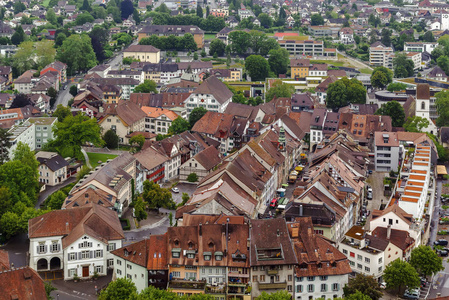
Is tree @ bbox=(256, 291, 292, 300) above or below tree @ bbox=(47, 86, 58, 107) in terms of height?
above

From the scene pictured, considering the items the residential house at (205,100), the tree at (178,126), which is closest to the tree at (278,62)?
the residential house at (205,100)

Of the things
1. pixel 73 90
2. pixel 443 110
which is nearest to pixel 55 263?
→ pixel 73 90

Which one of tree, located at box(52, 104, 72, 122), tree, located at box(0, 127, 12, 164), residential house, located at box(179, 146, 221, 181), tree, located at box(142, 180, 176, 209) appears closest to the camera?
tree, located at box(142, 180, 176, 209)

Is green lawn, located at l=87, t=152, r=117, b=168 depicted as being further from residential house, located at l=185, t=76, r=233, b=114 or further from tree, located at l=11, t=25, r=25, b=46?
tree, located at l=11, t=25, r=25, b=46

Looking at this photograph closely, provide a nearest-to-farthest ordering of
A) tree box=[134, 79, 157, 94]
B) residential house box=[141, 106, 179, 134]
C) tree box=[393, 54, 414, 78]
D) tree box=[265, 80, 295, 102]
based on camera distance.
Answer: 1. residential house box=[141, 106, 179, 134]
2. tree box=[265, 80, 295, 102]
3. tree box=[134, 79, 157, 94]
4. tree box=[393, 54, 414, 78]

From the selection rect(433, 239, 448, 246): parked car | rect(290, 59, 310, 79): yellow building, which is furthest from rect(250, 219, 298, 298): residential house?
rect(290, 59, 310, 79): yellow building

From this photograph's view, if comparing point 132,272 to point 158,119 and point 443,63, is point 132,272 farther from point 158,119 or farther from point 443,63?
point 443,63

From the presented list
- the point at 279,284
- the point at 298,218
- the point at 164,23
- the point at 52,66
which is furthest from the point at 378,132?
the point at 164,23
